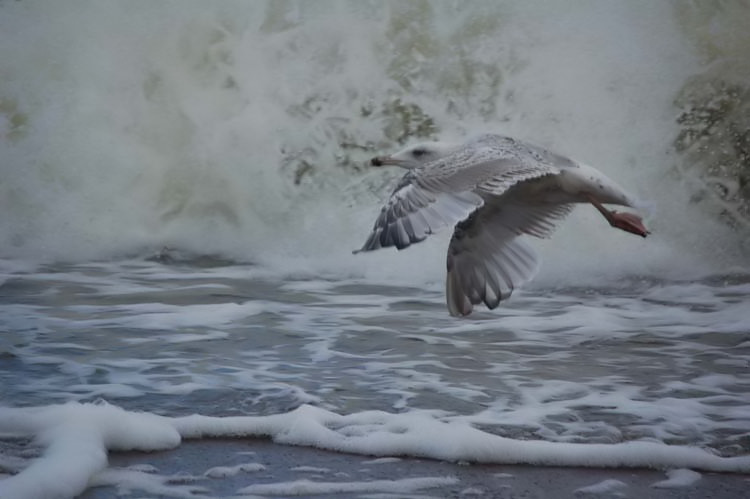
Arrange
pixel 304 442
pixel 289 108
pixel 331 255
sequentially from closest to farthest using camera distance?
pixel 304 442 → pixel 331 255 → pixel 289 108

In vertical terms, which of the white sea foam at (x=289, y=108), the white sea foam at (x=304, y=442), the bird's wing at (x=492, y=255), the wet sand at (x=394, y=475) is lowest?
the wet sand at (x=394, y=475)

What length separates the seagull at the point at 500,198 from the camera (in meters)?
2.69

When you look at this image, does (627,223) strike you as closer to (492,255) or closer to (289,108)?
(492,255)

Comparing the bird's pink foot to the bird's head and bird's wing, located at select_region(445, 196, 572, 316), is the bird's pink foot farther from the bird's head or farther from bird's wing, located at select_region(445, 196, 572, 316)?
the bird's head

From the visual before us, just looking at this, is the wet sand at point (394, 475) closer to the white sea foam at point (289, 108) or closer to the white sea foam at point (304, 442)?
the white sea foam at point (304, 442)

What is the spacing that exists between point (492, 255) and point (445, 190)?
0.48 m

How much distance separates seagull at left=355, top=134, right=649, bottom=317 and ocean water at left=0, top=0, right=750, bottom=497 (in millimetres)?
276

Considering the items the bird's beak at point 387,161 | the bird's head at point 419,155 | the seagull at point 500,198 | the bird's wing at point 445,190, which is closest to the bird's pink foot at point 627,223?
the seagull at point 500,198

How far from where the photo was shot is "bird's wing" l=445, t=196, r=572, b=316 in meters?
2.99

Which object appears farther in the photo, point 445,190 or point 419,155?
point 419,155

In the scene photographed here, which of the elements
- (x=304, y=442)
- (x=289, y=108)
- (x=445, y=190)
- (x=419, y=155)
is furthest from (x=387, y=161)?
(x=289, y=108)

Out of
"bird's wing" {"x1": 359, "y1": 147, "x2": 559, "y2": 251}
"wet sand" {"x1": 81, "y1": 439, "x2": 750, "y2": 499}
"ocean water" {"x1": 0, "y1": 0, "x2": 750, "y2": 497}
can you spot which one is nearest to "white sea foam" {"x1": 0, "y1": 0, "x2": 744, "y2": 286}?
"ocean water" {"x1": 0, "y1": 0, "x2": 750, "y2": 497}

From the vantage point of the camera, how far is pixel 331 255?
543 cm

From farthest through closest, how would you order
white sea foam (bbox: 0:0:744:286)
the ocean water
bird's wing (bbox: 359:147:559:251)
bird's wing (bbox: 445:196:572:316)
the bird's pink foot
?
white sea foam (bbox: 0:0:744:286) → bird's wing (bbox: 445:196:572:316) → the bird's pink foot → the ocean water → bird's wing (bbox: 359:147:559:251)
